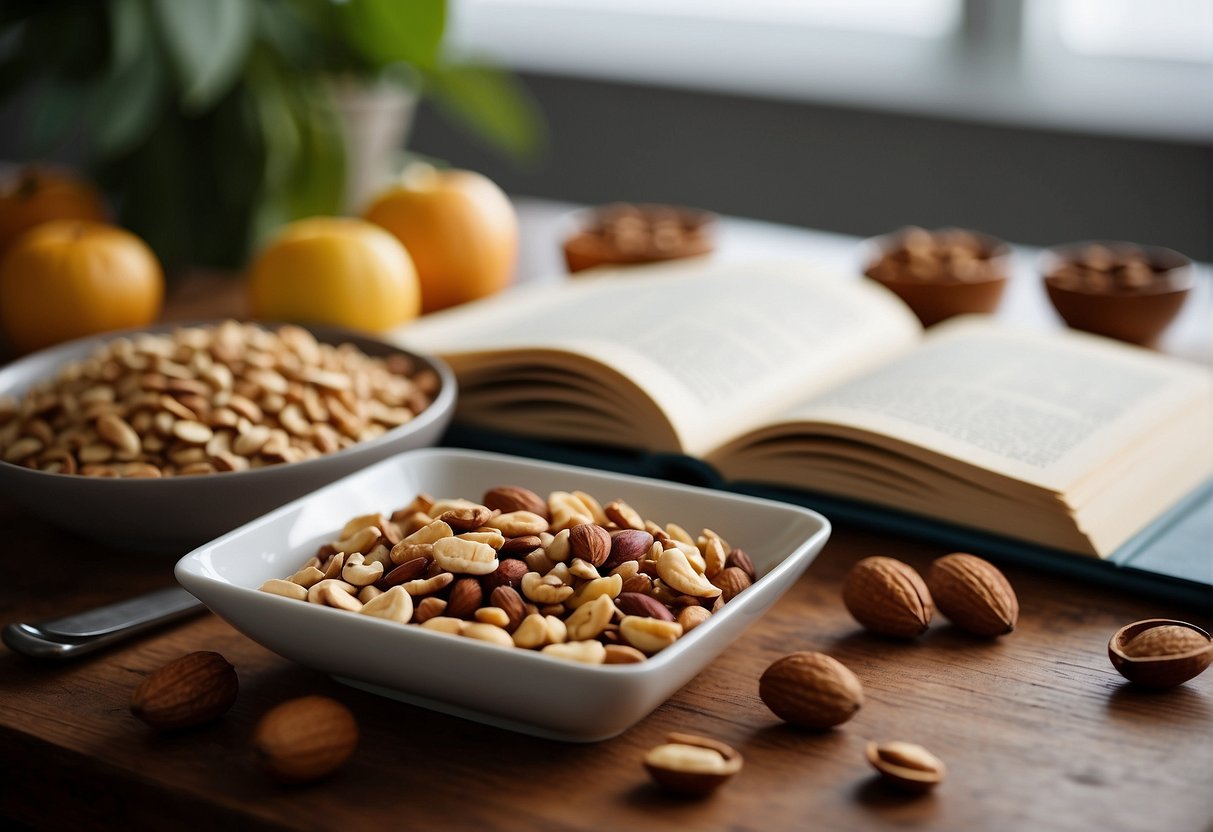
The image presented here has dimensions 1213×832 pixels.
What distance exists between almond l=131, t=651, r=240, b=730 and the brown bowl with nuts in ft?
0.60

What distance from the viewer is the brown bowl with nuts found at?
2.79 ft

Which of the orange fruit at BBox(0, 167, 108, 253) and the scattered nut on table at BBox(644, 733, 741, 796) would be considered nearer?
the scattered nut on table at BBox(644, 733, 741, 796)

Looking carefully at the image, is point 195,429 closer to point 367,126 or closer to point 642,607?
point 642,607

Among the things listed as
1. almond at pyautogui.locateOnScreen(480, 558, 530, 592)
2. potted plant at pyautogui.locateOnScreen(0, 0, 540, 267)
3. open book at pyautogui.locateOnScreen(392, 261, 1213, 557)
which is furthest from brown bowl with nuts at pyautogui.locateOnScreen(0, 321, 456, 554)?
potted plant at pyautogui.locateOnScreen(0, 0, 540, 267)

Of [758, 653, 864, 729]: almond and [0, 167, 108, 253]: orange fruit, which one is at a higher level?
[0, 167, 108, 253]: orange fruit

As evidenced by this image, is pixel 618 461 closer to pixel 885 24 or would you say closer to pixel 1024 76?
pixel 1024 76

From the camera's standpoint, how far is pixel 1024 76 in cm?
283

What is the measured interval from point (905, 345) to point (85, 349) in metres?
0.75

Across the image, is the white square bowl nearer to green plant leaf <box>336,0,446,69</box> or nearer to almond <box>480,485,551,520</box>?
almond <box>480,485,551,520</box>

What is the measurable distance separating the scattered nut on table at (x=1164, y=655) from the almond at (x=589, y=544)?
29 centimetres

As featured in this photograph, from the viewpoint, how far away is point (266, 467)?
2.82 feet

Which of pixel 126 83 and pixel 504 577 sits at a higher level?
pixel 126 83

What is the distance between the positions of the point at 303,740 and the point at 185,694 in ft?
0.30

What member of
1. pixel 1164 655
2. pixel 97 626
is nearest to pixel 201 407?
pixel 97 626
